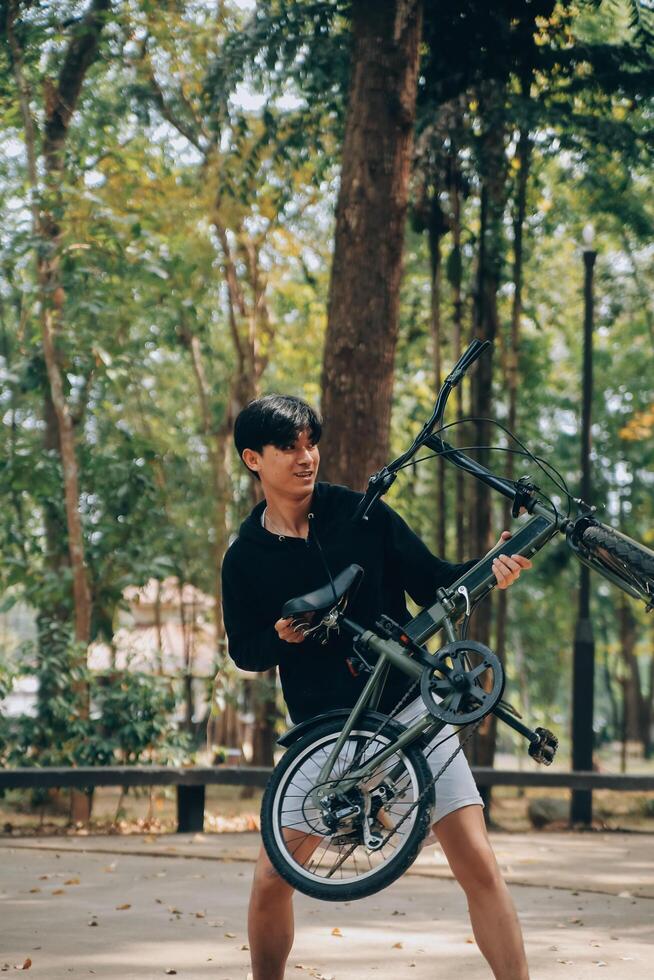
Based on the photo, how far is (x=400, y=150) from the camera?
30.9 feet

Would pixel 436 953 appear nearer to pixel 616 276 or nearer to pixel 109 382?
pixel 109 382

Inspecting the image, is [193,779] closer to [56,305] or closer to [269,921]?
[56,305]

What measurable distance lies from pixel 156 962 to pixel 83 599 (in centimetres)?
714

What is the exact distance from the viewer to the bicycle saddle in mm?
3721

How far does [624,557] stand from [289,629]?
40.2 inches

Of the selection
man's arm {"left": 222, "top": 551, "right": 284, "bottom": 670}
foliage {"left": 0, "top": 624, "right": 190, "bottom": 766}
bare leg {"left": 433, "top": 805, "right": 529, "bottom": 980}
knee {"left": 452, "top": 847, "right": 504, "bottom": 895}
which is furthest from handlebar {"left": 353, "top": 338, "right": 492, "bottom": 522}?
foliage {"left": 0, "top": 624, "right": 190, "bottom": 766}

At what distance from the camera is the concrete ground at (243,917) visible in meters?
5.63

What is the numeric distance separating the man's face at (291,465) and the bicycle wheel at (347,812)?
29.6 inches

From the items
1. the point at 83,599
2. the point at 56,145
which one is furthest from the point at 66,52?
the point at 83,599

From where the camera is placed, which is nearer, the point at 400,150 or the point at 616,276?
the point at 400,150

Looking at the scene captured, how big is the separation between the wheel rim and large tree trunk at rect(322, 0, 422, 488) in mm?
5400

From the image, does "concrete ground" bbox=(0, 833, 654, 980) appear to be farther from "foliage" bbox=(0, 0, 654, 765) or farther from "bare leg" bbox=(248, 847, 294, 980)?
"foliage" bbox=(0, 0, 654, 765)

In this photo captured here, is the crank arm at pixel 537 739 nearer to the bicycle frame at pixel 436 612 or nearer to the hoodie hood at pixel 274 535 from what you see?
the bicycle frame at pixel 436 612

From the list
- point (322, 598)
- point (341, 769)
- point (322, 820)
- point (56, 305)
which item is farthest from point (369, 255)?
point (322, 820)
